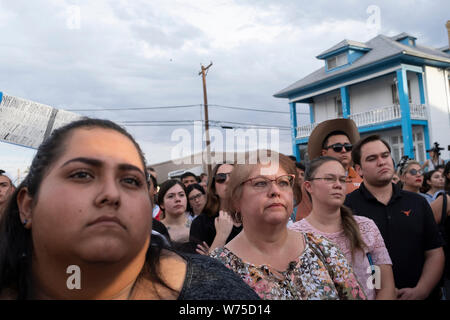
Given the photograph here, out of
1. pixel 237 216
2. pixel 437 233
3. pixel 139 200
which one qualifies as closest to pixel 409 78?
pixel 437 233

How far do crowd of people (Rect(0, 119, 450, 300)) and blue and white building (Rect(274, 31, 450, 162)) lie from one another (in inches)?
558

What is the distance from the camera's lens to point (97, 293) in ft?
4.07

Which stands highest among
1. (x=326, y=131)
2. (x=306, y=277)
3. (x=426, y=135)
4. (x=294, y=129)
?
(x=294, y=129)

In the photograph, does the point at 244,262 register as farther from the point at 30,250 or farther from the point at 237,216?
the point at 30,250

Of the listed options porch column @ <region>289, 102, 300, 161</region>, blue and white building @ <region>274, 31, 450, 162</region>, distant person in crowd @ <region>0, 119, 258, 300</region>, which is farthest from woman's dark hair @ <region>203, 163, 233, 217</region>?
porch column @ <region>289, 102, 300, 161</region>

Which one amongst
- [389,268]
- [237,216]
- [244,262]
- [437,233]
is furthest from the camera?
[437,233]

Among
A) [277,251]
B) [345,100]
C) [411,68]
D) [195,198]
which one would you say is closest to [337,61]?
[345,100]

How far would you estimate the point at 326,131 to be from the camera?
168 inches

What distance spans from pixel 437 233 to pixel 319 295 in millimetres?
1796

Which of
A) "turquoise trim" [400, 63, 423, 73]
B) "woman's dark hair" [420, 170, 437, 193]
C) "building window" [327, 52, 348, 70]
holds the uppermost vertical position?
"building window" [327, 52, 348, 70]

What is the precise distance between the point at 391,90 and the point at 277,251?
18.5 metres

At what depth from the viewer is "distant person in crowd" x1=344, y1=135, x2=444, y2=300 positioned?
301 cm

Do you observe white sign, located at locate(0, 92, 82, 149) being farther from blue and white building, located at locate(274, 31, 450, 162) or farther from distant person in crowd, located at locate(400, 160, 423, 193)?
blue and white building, located at locate(274, 31, 450, 162)

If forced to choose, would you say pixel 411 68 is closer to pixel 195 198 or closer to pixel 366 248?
pixel 195 198
